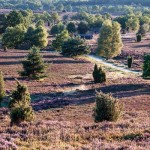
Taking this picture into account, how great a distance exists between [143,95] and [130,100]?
169 inches

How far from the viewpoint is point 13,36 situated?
102 metres

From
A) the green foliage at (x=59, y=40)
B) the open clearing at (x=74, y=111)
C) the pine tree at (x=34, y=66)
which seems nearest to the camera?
the open clearing at (x=74, y=111)

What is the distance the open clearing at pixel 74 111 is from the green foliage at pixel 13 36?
680 cm

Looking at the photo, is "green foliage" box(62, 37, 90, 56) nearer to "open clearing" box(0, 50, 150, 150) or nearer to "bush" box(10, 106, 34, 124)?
"open clearing" box(0, 50, 150, 150)

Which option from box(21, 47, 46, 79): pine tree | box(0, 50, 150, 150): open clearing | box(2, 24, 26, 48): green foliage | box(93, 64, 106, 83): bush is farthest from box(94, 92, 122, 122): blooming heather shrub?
box(2, 24, 26, 48): green foliage

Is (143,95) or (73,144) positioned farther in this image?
(143,95)

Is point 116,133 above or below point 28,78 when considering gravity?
above

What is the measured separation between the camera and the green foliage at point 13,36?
100 metres

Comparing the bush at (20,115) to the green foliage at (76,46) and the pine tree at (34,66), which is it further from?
the green foliage at (76,46)

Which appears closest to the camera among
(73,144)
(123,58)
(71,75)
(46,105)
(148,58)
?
(73,144)

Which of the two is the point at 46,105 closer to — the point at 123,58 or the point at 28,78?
the point at 28,78

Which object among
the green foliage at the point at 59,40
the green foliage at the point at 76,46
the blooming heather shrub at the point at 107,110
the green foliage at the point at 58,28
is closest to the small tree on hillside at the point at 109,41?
the green foliage at the point at 76,46

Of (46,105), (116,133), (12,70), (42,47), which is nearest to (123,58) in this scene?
(42,47)

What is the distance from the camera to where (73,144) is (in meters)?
18.8
